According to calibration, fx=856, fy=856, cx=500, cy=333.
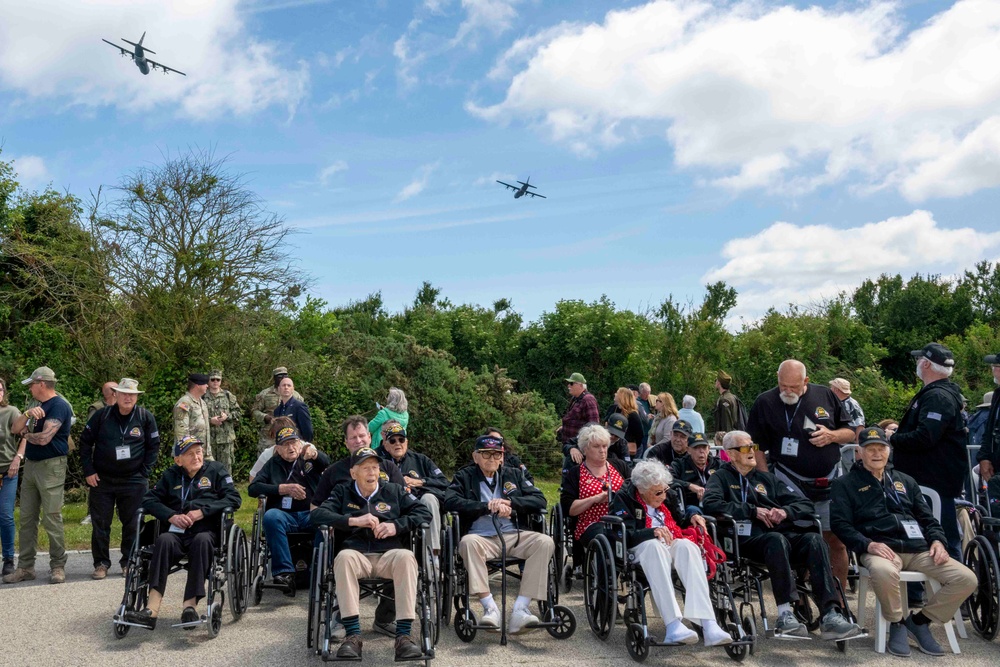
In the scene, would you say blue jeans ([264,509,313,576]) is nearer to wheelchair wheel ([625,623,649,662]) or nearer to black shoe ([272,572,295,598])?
black shoe ([272,572,295,598])

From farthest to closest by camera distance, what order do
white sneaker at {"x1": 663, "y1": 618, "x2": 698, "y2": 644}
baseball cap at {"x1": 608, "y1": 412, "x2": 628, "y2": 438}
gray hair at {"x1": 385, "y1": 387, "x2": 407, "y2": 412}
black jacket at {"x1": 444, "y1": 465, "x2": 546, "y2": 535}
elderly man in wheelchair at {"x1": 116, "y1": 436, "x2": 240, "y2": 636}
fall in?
baseball cap at {"x1": 608, "y1": 412, "x2": 628, "y2": 438} < gray hair at {"x1": 385, "y1": 387, "x2": 407, "y2": 412} < black jacket at {"x1": 444, "y1": 465, "x2": 546, "y2": 535} < elderly man in wheelchair at {"x1": 116, "y1": 436, "x2": 240, "y2": 636} < white sneaker at {"x1": 663, "y1": 618, "x2": 698, "y2": 644}

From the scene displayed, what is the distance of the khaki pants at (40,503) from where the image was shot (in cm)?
710

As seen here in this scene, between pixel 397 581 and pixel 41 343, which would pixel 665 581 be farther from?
pixel 41 343

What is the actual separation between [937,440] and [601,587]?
8.45ft

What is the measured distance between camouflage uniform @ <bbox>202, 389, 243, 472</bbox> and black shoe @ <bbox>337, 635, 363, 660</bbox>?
208 inches

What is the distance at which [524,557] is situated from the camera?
18.6 feet

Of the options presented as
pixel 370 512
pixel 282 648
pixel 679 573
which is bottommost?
pixel 282 648

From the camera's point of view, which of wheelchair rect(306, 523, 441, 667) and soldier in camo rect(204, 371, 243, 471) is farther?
soldier in camo rect(204, 371, 243, 471)

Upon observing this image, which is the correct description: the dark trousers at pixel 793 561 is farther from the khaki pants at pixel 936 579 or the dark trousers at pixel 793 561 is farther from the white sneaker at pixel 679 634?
the white sneaker at pixel 679 634

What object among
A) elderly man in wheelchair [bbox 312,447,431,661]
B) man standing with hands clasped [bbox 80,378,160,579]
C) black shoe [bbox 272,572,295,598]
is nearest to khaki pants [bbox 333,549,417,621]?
elderly man in wheelchair [bbox 312,447,431,661]

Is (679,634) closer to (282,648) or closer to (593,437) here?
(593,437)

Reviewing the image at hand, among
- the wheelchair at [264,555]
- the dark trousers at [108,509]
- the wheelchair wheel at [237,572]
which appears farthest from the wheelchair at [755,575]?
the dark trousers at [108,509]

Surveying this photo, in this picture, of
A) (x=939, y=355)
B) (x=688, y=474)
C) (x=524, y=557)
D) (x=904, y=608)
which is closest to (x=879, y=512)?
(x=904, y=608)

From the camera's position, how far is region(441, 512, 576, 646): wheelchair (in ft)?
17.6
